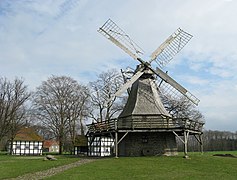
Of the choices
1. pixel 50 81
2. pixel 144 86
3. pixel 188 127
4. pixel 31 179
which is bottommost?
pixel 31 179

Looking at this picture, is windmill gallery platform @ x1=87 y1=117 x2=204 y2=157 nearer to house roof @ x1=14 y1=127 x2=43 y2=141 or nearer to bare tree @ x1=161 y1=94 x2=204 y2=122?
bare tree @ x1=161 y1=94 x2=204 y2=122

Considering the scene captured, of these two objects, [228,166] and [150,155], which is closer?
[228,166]

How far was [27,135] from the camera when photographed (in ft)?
144

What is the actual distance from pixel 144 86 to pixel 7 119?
820 inches

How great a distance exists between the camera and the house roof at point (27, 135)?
42506 mm

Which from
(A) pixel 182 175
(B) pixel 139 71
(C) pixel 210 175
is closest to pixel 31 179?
(A) pixel 182 175

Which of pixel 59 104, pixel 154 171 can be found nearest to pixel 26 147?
pixel 59 104

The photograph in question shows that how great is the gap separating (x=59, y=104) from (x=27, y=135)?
10568mm

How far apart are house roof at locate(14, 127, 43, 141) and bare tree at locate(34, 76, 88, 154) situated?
6579 mm

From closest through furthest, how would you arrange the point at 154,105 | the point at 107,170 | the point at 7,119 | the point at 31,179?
the point at 31,179
the point at 107,170
the point at 154,105
the point at 7,119

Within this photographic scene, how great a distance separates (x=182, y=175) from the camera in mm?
14109

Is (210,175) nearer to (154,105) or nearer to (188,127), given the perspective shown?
(188,127)

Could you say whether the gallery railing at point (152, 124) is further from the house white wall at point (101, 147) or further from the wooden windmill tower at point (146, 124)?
the house white wall at point (101, 147)

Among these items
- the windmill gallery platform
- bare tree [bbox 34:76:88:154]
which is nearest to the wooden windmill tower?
the windmill gallery platform
